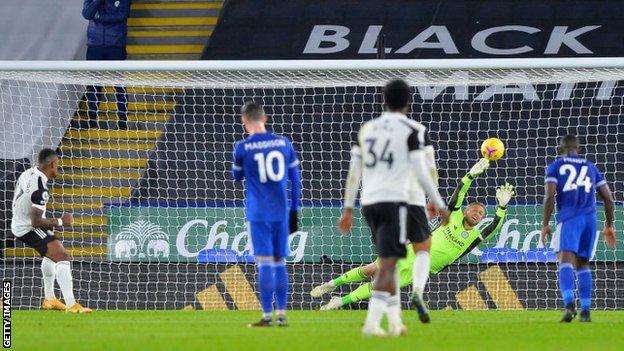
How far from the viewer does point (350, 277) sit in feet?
49.1

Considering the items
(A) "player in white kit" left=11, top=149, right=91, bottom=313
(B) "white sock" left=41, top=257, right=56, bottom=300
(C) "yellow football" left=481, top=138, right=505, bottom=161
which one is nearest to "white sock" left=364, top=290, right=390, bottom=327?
(C) "yellow football" left=481, top=138, right=505, bottom=161

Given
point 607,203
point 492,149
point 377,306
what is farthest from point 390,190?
point 492,149

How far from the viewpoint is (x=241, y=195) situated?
17734mm

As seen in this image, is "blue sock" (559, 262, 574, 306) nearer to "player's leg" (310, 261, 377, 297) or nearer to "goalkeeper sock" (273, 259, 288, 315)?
"goalkeeper sock" (273, 259, 288, 315)

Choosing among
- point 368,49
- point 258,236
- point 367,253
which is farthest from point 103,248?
point 258,236

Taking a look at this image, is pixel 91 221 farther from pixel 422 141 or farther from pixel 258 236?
pixel 422 141

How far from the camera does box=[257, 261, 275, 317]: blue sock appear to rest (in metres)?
11.0

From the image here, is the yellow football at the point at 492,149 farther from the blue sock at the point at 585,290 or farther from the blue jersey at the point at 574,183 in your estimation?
the blue sock at the point at 585,290

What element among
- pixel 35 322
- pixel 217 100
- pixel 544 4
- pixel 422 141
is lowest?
pixel 35 322

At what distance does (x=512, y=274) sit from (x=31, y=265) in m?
5.80

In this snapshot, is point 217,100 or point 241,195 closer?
point 241,195

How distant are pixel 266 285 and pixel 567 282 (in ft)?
10.0

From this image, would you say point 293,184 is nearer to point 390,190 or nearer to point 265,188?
point 265,188

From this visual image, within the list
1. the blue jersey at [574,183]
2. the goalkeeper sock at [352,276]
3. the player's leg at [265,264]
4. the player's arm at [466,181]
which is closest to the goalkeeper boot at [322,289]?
the goalkeeper sock at [352,276]
